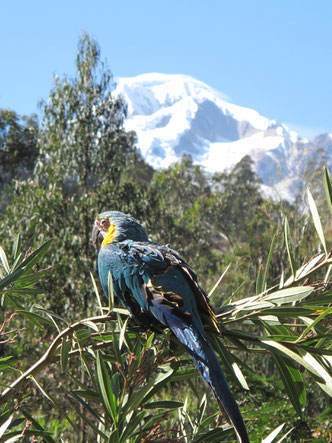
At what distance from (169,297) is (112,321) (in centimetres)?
14

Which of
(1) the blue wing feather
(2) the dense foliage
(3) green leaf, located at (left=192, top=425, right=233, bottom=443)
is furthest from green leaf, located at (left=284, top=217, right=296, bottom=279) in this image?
(3) green leaf, located at (left=192, top=425, right=233, bottom=443)

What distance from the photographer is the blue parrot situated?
89 centimetres

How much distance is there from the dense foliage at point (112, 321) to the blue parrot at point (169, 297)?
4 centimetres

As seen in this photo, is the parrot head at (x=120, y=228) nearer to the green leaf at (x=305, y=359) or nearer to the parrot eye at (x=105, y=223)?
the parrot eye at (x=105, y=223)

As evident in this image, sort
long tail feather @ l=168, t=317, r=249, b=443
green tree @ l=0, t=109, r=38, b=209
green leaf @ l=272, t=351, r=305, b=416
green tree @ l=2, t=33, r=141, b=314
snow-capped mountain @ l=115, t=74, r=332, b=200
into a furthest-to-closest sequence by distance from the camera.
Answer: snow-capped mountain @ l=115, t=74, r=332, b=200 → green tree @ l=0, t=109, r=38, b=209 → green tree @ l=2, t=33, r=141, b=314 → green leaf @ l=272, t=351, r=305, b=416 → long tail feather @ l=168, t=317, r=249, b=443

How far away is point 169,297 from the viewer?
111 cm

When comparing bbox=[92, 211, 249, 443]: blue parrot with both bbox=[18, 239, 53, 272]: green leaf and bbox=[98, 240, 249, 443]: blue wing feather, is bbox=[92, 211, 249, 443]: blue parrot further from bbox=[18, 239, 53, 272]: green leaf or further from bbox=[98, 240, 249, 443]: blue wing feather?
bbox=[18, 239, 53, 272]: green leaf

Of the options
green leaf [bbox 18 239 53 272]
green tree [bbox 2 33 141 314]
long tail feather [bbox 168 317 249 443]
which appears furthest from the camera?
green tree [bbox 2 33 141 314]

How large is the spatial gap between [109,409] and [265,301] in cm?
37

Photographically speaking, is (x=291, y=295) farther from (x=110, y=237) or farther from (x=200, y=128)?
(x=200, y=128)

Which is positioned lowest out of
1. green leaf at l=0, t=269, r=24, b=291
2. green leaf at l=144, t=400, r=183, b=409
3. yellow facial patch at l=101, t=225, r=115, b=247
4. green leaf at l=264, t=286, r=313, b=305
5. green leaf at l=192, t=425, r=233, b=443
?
green leaf at l=192, t=425, r=233, b=443

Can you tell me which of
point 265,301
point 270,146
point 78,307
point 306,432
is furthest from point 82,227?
point 270,146

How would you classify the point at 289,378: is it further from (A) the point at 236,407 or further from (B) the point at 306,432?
(B) the point at 306,432

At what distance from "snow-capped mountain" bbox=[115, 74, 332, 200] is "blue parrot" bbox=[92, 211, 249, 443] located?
404 ft
